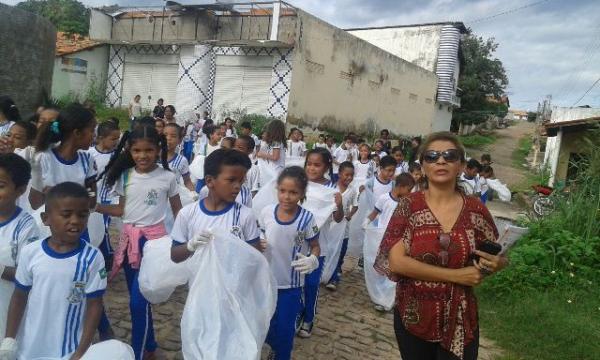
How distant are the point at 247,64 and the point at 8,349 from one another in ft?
53.9

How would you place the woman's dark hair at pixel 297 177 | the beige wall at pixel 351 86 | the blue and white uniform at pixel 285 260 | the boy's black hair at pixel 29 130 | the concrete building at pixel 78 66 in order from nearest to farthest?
the blue and white uniform at pixel 285 260 < the woman's dark hair at pixel 297 177 < the boy's black hair at pixel 29 130 < the beige wall at pixel 351 86 < the concrete building at pixel 78 66

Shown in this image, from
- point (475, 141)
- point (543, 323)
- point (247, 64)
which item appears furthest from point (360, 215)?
point (475, 141)

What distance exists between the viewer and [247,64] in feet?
59.0

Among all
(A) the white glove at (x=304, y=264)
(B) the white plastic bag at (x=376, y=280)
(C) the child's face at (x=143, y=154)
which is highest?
(C) the child's face at (x=143, y=154)

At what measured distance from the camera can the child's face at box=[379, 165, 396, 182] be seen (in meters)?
6.38

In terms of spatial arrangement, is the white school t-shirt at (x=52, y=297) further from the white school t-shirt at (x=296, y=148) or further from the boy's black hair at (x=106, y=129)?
the white school t-shirt at (x=296, y=148)

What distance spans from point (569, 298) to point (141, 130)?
15.8 feet

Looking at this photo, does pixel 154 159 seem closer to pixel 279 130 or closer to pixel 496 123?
pixel 279 130

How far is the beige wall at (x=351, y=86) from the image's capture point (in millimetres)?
17880

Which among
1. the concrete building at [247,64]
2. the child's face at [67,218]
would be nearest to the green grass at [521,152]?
the concrete building at [247,64]

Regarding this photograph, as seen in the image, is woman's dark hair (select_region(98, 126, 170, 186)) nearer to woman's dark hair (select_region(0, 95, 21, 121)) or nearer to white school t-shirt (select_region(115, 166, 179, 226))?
white school t-shirt (select_region(115, 166, 179, 226))

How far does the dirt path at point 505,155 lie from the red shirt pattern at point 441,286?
1944cm

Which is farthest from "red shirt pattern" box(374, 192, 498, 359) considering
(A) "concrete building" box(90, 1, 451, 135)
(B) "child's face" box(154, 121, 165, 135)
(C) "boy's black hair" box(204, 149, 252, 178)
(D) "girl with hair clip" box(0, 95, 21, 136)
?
(A) "concrete building" box(90, 1, 451, 135)

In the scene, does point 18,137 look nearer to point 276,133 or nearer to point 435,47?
point 276,133
